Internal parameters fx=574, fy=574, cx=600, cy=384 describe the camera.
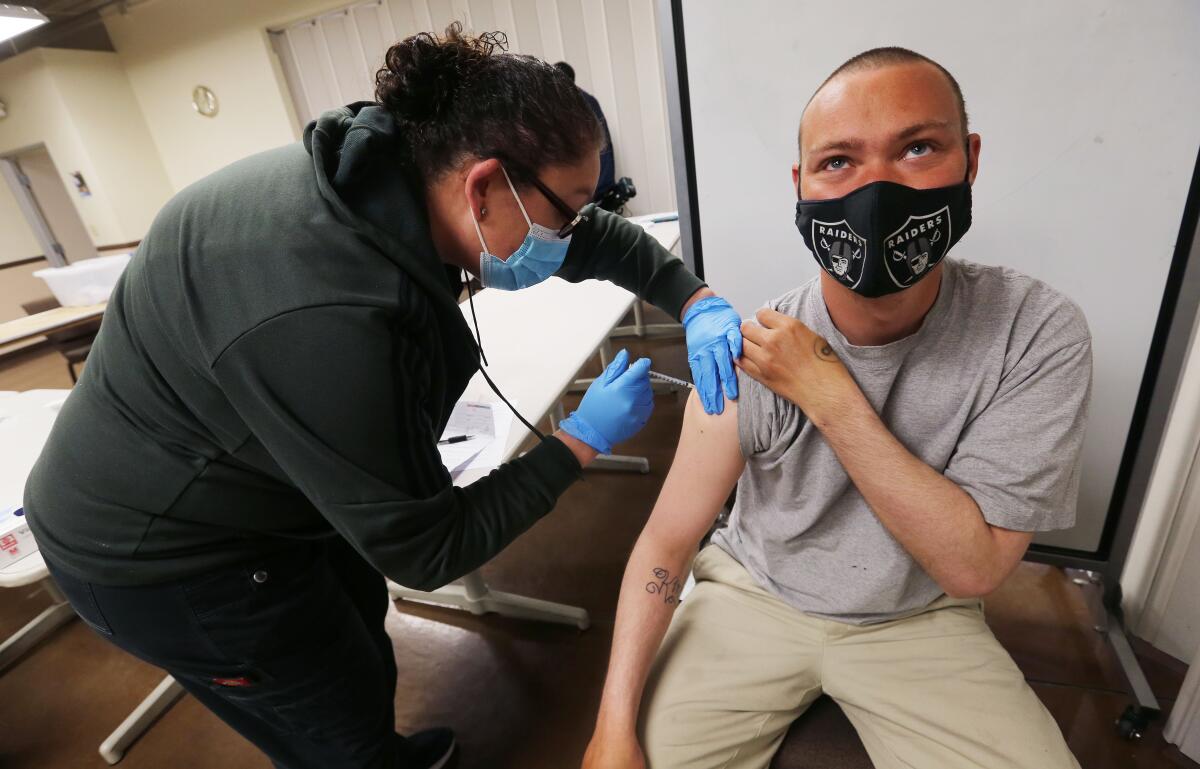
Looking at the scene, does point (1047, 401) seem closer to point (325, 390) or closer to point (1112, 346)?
point (1112, 346)

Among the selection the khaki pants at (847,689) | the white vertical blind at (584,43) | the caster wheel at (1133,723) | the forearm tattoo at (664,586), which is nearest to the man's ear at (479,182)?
the forearm tattoo at (664,586)

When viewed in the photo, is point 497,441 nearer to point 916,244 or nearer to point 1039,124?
point 916,244

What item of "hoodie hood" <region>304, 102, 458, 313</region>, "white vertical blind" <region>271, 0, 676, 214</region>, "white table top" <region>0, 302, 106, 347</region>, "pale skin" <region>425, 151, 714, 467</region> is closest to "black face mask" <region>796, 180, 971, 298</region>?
"pale skin" <region>425, 151, 714, 467</region>

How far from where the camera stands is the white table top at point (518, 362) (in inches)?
56.2

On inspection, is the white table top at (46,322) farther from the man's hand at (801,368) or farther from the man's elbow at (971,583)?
the man's elbow at (971,583)

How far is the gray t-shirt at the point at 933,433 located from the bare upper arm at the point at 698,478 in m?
0.03

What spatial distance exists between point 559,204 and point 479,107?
18cm

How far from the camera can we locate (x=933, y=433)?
0.96m

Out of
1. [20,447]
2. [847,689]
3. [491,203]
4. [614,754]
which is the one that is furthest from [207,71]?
[847,689]

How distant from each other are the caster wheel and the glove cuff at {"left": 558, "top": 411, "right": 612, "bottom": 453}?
1398 mm

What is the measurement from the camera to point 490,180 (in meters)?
0.83

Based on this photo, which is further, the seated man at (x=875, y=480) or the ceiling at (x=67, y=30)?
the ceiling at (x=67, y=30)

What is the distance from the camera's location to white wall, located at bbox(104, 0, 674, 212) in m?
4.30

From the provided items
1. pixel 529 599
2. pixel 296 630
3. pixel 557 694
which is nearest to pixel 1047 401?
pixel 296 630
